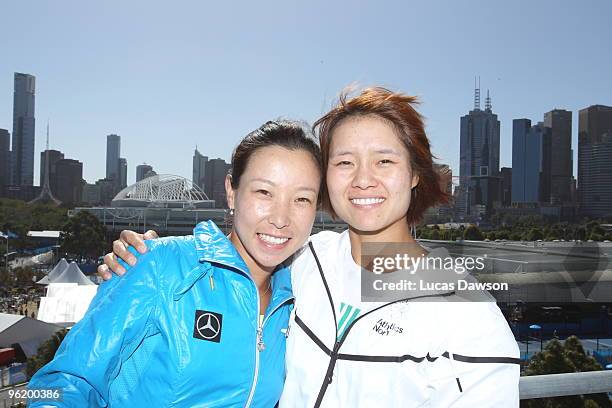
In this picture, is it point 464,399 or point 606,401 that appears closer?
point 464,399

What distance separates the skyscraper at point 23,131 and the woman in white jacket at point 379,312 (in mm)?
139714

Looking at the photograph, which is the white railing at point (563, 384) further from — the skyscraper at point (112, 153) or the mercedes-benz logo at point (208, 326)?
the skyscraper at point (112, 153)

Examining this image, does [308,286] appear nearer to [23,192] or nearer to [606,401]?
[606,401]

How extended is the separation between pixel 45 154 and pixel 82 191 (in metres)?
12.0

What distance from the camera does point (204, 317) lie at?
1698 millimetres

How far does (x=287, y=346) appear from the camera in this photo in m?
1.89

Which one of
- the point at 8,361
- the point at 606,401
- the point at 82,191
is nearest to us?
the point at 606,401

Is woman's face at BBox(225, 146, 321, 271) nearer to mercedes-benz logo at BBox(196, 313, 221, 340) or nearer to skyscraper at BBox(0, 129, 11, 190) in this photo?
mercedes-benz logo at BBox(196, 313, 221, 340)

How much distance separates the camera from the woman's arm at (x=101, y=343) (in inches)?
60.9

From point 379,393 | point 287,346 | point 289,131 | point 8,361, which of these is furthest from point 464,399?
point 8,361

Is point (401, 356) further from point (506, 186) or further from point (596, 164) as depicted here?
point (506, 186)

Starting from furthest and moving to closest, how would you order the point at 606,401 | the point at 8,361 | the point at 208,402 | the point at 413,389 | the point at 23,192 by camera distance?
the point at 23,192 → the point at 8,361 → the point at 606,401 → the point at 208,402 → the point at 413,389

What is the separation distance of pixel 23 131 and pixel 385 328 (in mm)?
155869

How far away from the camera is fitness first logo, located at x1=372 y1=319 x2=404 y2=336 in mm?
1630
